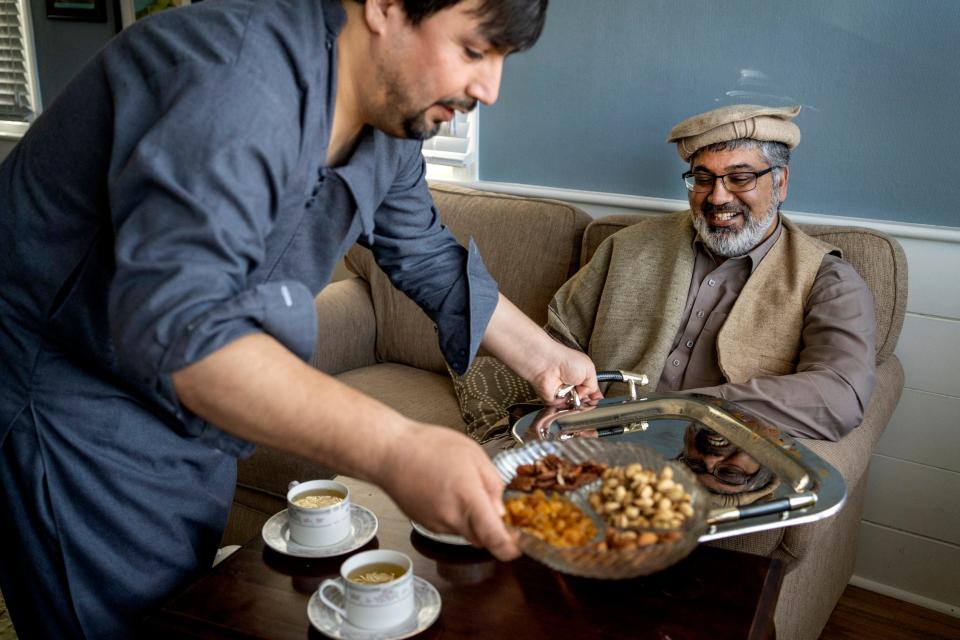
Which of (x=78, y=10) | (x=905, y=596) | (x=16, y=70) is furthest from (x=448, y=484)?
(x=16, y=70)

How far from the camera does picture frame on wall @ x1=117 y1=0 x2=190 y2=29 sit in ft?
11.6

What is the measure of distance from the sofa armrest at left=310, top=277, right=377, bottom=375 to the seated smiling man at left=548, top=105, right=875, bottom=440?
70cm

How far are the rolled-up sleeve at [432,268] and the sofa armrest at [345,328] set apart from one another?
3.43 feet

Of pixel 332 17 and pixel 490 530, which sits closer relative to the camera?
pixel 490 530

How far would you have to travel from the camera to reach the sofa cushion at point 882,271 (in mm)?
1950

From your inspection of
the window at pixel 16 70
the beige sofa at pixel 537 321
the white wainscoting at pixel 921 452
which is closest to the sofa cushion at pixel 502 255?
the beige sofa at pixel 537 321

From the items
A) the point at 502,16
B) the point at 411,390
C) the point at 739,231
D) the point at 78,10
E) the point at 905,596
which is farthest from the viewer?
the point at 78,10

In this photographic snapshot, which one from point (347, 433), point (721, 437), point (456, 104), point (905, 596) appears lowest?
point (905, 596)

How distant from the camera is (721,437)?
4.48 feet

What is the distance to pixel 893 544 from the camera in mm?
2275

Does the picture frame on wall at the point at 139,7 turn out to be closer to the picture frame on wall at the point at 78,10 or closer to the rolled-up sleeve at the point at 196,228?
the picture frame on wall at the point at 78,10

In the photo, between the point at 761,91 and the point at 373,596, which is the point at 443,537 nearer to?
the point at 373,596

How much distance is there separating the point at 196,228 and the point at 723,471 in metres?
0.82

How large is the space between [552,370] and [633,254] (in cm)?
75
